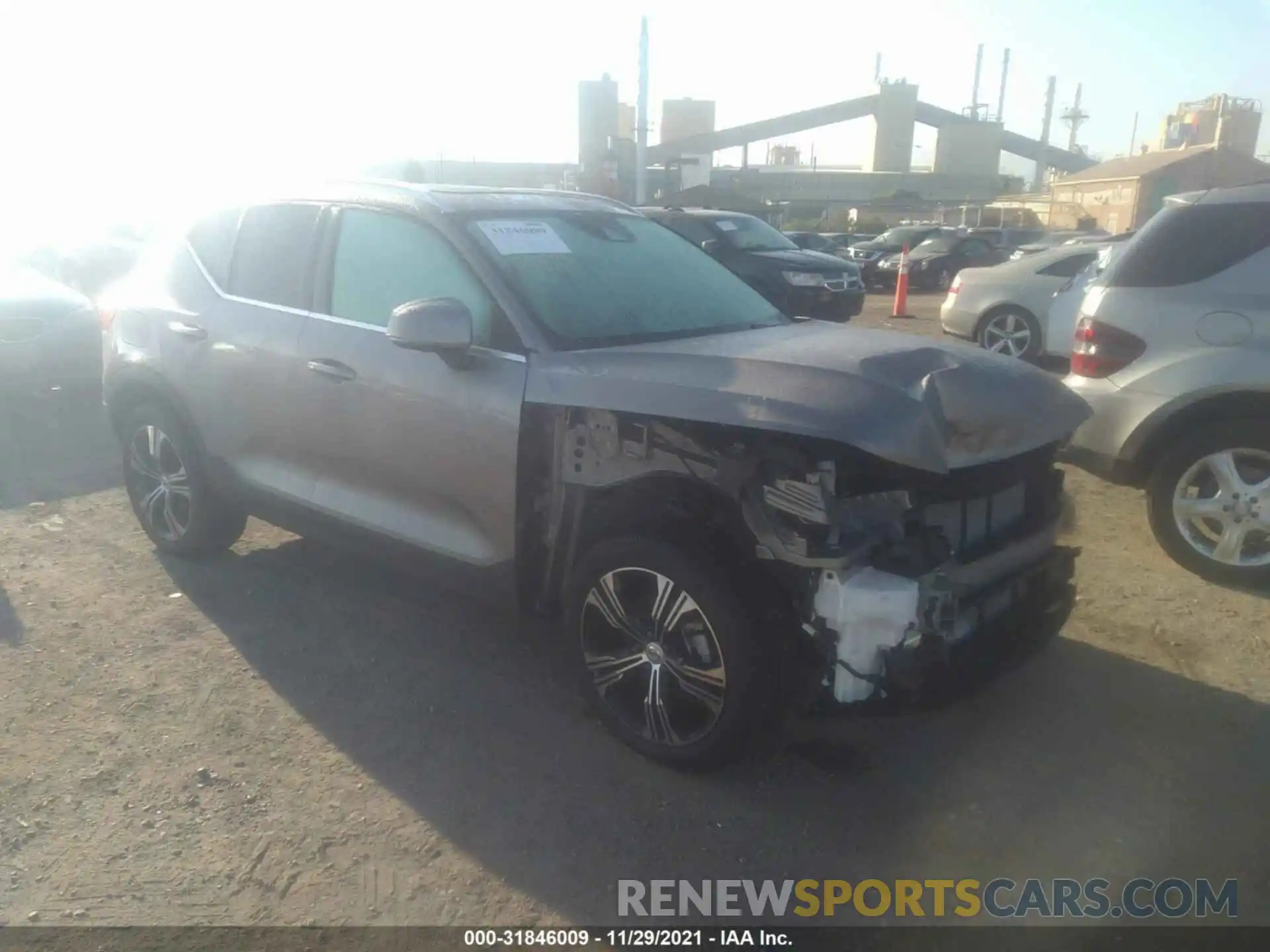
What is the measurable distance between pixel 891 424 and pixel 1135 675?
6.40ft

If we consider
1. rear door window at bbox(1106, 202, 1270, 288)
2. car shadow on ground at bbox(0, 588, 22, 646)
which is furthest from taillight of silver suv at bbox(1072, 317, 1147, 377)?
car shadow on ground at bbox(0, 588, 22, 646)

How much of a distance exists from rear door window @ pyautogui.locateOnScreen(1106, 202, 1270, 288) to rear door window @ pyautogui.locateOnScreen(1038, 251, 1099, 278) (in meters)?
6.61

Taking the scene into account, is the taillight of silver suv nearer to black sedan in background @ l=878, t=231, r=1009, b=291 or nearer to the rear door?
the rear door

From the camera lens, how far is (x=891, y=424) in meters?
2.74

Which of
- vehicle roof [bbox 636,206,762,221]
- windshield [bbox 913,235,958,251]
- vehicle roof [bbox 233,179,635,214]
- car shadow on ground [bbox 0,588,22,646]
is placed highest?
vehicle roof [bbox 636,206,762,221]

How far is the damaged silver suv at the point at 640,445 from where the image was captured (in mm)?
2904

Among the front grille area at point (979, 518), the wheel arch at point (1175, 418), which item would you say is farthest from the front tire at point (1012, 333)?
the front grille area at point (979, 518)

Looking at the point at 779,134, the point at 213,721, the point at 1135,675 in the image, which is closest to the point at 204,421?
the point at 213,721

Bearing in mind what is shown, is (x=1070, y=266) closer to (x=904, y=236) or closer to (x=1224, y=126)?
(x=904, y=236)

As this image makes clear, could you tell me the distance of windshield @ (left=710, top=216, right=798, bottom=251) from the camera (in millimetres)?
13070

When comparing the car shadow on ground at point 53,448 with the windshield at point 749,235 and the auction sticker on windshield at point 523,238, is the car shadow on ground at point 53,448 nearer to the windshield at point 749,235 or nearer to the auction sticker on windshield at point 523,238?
the auction sticker on windshield at point 523,238

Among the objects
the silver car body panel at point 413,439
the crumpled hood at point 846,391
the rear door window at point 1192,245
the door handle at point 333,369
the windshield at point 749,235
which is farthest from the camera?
the windshield at point 749,235

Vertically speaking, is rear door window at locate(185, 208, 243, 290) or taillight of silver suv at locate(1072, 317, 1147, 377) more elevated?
rear door window at locate(185, 208, 243, 290)

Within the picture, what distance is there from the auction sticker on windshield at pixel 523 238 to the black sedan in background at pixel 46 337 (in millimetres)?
6453
